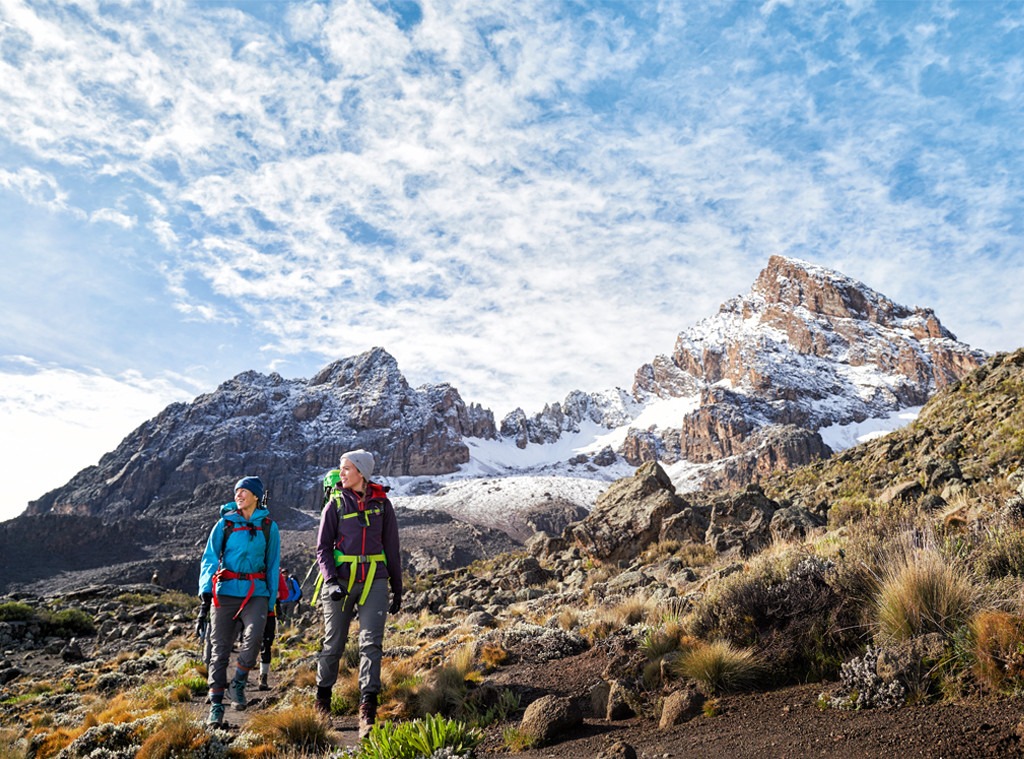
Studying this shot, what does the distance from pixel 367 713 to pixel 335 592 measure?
1081 millimetres

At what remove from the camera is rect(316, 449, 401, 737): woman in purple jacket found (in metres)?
5.64

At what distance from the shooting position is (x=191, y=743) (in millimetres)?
4867

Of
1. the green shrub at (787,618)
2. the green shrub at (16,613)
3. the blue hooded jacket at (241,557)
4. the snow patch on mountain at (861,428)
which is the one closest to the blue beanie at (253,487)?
the blue hooded jacket at (241,557)

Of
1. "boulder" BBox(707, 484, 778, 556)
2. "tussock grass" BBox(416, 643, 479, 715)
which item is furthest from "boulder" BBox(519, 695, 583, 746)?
"boulder" BBox(707, 484, 778, 556)

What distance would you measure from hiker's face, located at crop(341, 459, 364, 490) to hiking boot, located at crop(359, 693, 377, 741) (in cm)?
193

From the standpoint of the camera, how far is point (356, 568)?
18.7 ft

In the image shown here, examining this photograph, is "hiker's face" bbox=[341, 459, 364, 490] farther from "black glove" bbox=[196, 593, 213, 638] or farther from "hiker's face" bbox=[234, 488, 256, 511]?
"black glove" bbox=[196, 593, 213, 638]

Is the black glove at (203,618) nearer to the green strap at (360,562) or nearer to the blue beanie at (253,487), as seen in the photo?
the blue beanie at (253,487)

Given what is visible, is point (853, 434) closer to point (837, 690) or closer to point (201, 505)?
point (201, 505)

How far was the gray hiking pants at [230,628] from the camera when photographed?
6285 millimetres

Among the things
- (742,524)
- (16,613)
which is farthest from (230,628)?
(16,613)

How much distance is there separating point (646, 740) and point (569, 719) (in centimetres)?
77

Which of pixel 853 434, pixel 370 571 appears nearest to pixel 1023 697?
pixel 370 571

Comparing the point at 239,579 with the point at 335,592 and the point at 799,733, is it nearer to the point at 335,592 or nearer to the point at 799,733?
the point at 335,592
